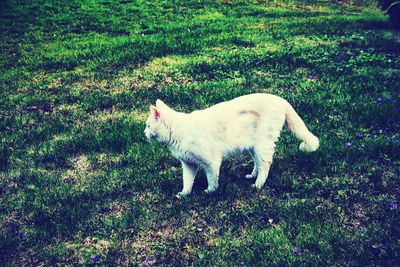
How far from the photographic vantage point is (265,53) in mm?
8484

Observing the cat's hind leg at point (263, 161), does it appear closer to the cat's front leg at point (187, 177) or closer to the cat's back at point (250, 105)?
the cat's back at point (250, 105)

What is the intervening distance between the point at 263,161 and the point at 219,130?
0.63 meters

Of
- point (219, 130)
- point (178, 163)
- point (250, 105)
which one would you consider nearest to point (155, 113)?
point (219, 130)

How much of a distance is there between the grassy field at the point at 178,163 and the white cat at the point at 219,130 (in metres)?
0.53

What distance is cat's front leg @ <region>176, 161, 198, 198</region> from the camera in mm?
4421

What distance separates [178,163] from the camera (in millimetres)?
5172

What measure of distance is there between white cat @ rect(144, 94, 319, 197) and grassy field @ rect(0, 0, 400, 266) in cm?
53

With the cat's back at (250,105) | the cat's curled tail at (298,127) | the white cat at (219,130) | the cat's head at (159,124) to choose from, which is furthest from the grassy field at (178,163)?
the cat's back at (250,105)

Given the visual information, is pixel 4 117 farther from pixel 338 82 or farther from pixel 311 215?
pixel 338 82

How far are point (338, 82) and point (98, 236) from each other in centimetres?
497

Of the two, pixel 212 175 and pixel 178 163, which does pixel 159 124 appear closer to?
pixel 212 175

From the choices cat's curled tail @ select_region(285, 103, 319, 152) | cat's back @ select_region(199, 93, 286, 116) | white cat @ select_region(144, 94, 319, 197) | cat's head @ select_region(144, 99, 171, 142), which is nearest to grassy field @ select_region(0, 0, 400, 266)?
cat's curled tail @ select_region(285, 103, 319, 152)

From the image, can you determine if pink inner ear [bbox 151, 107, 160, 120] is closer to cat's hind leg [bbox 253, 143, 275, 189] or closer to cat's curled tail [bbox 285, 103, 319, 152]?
cat's hind leg [bbox 253, 143, 275, 189]

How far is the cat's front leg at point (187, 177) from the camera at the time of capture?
Result: 14.5ft
